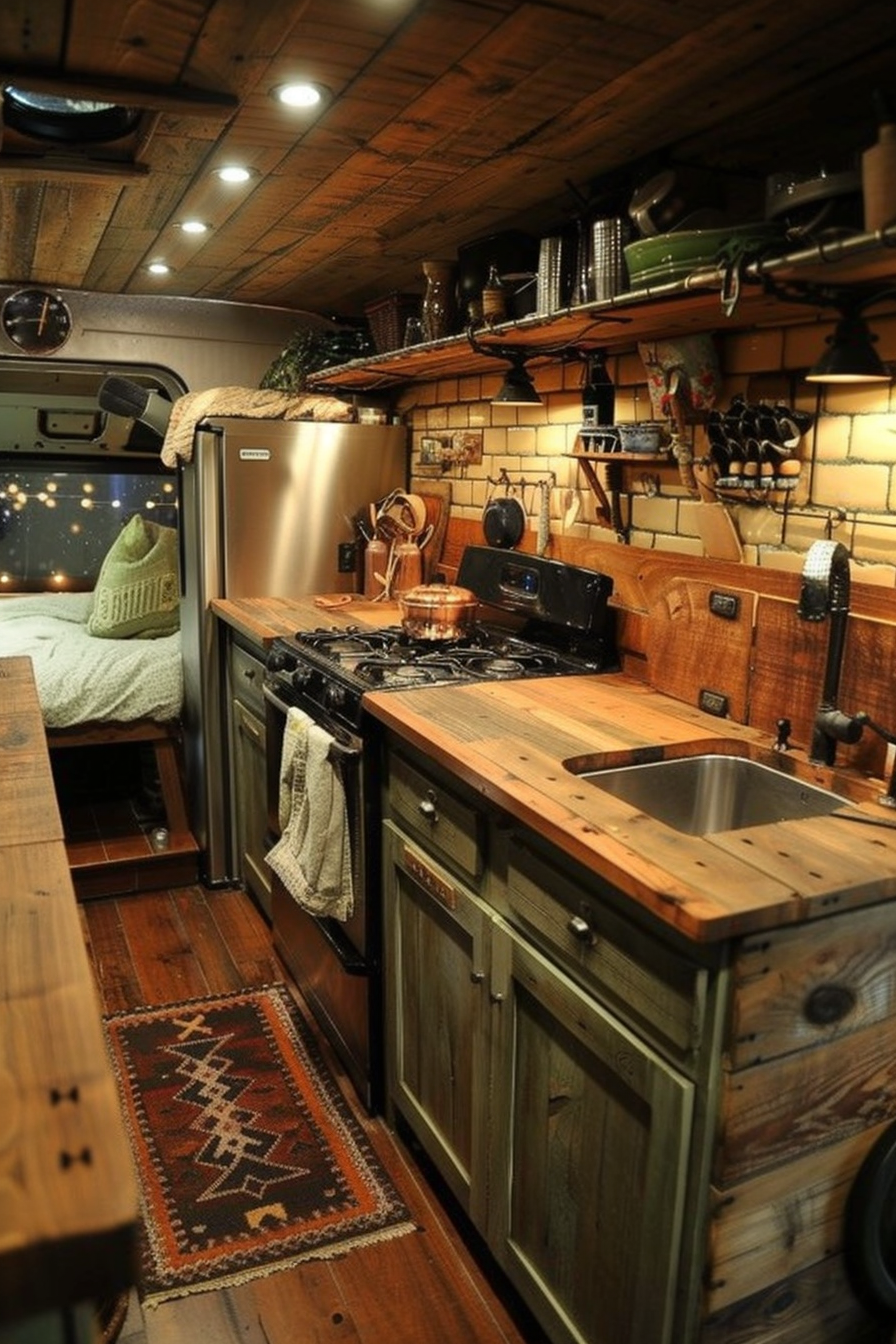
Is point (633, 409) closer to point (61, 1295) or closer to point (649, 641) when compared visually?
point (649, 641)

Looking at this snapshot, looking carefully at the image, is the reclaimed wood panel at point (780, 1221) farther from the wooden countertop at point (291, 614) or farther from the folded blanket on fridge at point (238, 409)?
the folded blanket on fridge at point (238, 409)

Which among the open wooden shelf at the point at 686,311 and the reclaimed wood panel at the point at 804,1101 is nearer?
the reclaimed wood panel at the point at 804,1101

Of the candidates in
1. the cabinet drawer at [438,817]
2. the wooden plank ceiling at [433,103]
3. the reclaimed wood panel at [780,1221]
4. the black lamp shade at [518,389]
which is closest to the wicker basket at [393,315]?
the wooden plank ceiling at [433,103]

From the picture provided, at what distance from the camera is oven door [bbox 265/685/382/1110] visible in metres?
2.25

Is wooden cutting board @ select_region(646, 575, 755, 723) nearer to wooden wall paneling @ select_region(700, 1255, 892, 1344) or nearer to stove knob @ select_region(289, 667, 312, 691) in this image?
stove knob @ select_region(289, 667, 312, 691)

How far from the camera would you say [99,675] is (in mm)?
3670

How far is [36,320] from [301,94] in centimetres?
251

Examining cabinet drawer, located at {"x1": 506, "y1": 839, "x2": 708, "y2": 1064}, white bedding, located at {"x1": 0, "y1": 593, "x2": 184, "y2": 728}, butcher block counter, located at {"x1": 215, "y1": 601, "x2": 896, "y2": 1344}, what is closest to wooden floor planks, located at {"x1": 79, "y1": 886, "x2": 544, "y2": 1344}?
butcher block counter, located at {"x1": 215, "y1": 601, "x2": 896, "y2": 1344}

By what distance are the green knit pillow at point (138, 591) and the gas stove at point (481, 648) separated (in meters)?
1.40

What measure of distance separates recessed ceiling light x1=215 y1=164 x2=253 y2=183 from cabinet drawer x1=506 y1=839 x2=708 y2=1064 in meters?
1.74

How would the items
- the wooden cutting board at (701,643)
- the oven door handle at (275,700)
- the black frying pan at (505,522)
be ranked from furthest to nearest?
the black frying pan at (505,522), the oven door handle at (275,700), the wooden cutting board at (701,643)

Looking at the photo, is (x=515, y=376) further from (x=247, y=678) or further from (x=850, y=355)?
(x=247, y=678)

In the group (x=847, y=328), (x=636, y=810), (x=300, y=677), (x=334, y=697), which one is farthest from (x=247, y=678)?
(x=847, y=328)

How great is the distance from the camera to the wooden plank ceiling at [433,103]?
59.5 inches
